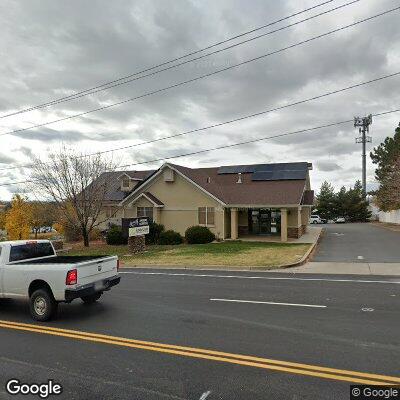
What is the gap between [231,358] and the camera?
6.03 metres

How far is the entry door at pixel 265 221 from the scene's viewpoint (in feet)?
106

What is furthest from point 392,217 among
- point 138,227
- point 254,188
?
point 138,227

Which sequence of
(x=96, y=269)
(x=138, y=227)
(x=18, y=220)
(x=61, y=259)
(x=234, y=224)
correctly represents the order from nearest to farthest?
1. (x=96, y=269)
2. (x=61, y=259)
3. (x=138, y=227)
4. (x=234, y=224)
5. (x=18, y=220)

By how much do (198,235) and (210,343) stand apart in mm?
21682

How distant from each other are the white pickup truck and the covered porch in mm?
20796

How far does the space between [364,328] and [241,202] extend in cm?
2275

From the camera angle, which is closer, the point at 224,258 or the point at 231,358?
the point at 231,358

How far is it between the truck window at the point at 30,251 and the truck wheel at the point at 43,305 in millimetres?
1318

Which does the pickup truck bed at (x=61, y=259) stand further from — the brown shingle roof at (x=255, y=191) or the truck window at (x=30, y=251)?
the brown shingle roof at (x=255, y=191)

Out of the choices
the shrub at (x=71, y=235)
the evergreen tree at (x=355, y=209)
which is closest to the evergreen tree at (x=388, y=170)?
the evergreen tree at (x=355, y=209)

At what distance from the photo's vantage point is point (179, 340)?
696 cm

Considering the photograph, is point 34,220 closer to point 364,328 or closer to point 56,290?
point 56,290

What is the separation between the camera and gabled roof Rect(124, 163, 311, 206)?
97.0ft

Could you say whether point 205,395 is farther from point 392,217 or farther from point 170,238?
point 392,217
